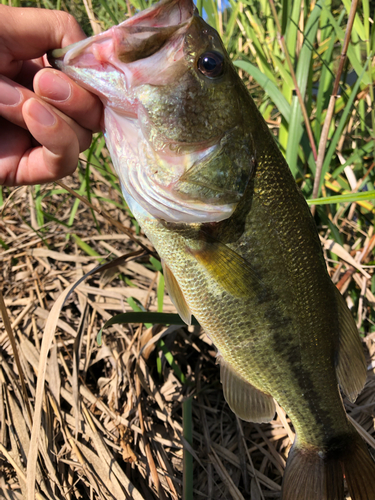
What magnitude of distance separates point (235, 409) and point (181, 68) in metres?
1.18

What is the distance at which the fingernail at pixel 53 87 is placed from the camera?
980 mm

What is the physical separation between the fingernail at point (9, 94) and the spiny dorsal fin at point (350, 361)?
4.43 feet

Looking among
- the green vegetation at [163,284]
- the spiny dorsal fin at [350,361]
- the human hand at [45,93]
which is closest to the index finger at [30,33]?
the human hand at [45,93]

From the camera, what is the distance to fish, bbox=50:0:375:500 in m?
0.94

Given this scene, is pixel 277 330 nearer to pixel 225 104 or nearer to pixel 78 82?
pixel 225 104

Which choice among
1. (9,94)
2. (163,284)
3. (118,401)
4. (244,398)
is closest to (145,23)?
(9,94)

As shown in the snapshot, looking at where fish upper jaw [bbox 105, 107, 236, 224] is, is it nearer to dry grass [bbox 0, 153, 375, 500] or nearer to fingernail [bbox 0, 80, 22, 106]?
fingernail [bbox 0, 80, 22, 106]

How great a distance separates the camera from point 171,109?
0.97 m

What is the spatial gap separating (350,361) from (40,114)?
1.39m

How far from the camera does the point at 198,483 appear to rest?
1578 mm

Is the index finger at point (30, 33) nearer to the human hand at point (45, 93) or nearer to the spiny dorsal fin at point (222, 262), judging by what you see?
the human hand at point (45, 93)

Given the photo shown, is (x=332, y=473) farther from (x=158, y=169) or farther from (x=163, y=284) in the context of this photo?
(x=158, y=169)

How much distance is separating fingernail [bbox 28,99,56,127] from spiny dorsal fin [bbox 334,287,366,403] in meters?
1.22

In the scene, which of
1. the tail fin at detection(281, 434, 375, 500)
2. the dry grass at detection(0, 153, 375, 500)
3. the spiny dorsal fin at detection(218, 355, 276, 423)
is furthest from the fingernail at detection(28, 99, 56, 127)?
the tail fin at detection(281, 434, 375, 500)
